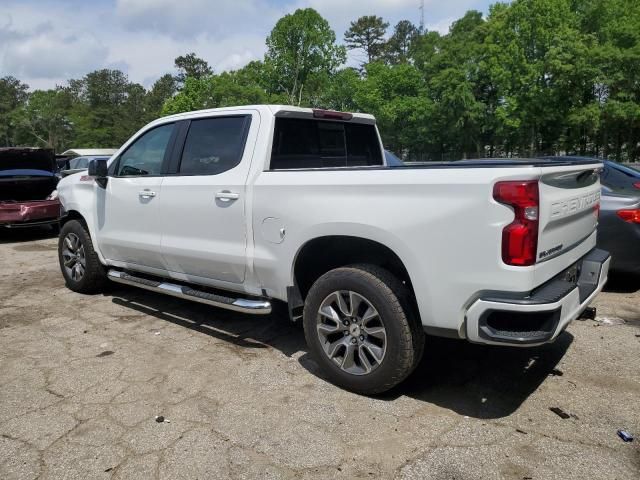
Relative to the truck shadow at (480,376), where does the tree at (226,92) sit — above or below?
above

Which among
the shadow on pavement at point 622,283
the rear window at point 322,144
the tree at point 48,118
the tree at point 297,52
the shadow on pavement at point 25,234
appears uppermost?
the tree at point 297,52

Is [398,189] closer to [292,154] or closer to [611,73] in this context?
[292,154]

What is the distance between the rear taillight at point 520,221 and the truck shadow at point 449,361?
3.54 feet

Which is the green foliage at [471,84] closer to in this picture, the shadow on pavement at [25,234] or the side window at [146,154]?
the shadow on pavement at [25,234]

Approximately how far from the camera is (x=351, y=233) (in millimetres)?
3281

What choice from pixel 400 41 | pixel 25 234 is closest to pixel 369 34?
pixel 400 41

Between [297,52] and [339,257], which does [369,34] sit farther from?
[339,257]

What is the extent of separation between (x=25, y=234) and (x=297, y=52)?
50914mm

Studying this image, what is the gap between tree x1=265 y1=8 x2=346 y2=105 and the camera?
57.0m

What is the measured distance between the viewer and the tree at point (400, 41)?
71.0 m

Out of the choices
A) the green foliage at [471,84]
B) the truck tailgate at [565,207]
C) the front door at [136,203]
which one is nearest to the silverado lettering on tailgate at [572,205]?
the truck tailgate at [565,207]

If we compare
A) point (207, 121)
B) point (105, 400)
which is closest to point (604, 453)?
point (105, 400)

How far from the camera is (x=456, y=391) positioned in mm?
3506

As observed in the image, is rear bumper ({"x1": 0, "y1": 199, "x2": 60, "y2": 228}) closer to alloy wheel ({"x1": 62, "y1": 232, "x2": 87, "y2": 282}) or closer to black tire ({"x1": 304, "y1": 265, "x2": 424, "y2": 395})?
alloy wheel ({"x1": 62, "y1": 232, "x2": 87, "y2": 282})
